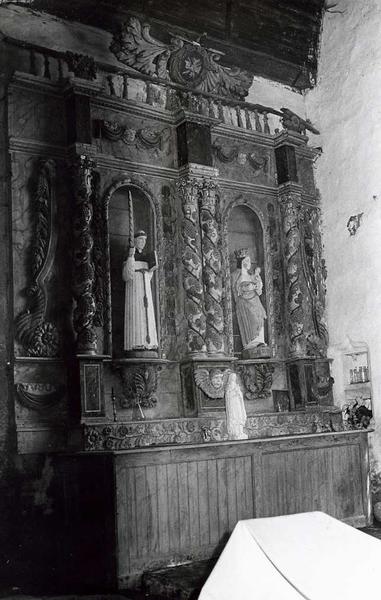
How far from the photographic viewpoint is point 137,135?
7430mm

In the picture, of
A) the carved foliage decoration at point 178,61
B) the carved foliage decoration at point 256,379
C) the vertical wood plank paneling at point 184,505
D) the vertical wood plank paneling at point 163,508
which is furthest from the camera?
the carved foliage decoration at point 256,379

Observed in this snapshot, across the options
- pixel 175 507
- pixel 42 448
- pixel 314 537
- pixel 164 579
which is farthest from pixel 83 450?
pixel 314 537

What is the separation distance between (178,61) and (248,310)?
3.03 m

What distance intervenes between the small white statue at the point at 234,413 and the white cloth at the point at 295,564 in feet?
5.94

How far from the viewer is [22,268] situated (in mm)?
6457

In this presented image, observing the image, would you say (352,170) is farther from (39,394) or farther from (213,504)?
(39,394)

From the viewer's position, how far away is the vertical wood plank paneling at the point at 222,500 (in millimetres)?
5758

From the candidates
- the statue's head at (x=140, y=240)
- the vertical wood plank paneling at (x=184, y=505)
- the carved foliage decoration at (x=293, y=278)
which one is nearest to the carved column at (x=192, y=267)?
the statue's head at (x=140, y=240)

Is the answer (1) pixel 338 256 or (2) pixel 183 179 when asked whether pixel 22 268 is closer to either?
(2) pixel 183 179

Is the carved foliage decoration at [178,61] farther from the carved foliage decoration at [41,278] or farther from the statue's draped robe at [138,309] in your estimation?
the statue's draped robe at [138,309]

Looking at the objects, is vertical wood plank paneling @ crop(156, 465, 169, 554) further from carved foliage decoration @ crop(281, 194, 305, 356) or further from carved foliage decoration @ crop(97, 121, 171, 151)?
carved foliage decoration @ crop(97, 121, 171, 151)

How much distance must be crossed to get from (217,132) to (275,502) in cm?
439

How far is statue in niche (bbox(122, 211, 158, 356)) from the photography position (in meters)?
6.89

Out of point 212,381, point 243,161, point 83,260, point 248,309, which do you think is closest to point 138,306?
point 83,260
